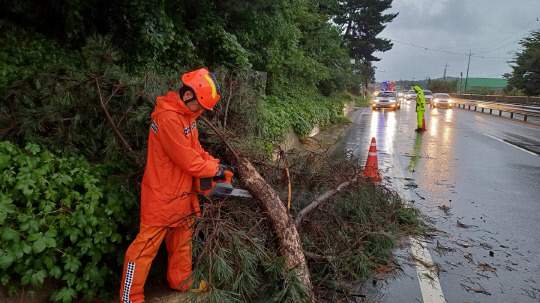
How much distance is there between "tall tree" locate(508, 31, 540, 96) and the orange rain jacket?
40177mm

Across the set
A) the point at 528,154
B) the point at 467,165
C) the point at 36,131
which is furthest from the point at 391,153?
the point at 36,131

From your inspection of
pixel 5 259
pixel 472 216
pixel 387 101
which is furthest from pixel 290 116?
pixel 387 101

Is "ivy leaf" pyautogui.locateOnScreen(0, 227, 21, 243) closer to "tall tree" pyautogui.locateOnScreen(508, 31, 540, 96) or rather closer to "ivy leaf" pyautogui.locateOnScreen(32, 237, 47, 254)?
"ivy leaf" pyautogui.locateOnScreen(32, 237, 47, 254)

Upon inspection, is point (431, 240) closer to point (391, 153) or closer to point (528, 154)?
point (391, 153)

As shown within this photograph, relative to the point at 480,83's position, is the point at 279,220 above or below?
below

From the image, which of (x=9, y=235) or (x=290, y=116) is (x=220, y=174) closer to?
(x=9, y=235)

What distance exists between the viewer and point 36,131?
3.77 meters

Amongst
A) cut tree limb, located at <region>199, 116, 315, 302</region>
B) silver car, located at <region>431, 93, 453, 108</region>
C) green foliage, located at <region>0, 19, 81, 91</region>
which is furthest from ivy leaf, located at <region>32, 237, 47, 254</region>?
silver car, located at <region>431, 93, 453, 108</region>

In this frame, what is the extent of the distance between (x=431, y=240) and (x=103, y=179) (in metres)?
3.80

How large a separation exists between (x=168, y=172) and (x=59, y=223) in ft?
2.81

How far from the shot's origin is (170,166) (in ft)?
9.35

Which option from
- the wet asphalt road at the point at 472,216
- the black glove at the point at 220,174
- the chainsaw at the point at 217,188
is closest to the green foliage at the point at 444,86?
the wet asphalt road at the point at 472,216

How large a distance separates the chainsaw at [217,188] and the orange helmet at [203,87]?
0.59m

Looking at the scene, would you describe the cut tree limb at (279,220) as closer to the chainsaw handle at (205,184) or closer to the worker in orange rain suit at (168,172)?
the chainsaw handle at (205,184)
